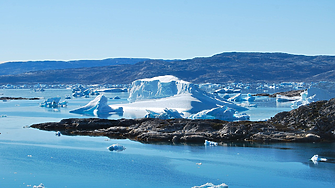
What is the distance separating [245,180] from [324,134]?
5894 mm

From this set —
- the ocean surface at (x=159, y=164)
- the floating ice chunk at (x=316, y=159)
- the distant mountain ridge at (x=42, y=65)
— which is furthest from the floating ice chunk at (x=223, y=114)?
the distant mountain ridge at (x=42, y=65)

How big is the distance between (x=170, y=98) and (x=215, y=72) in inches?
2647

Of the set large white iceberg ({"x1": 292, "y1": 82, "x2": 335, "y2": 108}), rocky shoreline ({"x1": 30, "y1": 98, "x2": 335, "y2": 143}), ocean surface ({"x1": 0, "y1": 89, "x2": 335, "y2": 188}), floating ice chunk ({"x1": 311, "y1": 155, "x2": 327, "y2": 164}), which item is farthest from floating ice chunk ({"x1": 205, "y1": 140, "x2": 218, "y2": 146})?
large white iceberg ({"x1": 292, "y1": 82, "x2": 335, "y2": 108})

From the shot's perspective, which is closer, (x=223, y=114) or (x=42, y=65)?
(x=223, y=114)

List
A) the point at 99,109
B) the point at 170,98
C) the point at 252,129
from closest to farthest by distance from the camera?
1. the point at 252,129
2. the point at 99,109
3. the point at 170,98

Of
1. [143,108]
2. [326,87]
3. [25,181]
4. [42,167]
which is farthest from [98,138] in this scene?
[326,87]

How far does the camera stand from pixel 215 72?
91.9 meters

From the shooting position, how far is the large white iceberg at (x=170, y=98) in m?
23.4

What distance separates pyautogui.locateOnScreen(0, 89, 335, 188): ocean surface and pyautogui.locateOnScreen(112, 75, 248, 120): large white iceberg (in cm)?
762

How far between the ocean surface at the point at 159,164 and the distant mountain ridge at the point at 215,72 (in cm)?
7039

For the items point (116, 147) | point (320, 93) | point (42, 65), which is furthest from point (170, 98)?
point (42, 65)

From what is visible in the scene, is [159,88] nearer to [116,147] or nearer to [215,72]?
[116,147]

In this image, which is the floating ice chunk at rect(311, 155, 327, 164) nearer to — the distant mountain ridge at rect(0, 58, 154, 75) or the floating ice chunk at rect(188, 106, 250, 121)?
the floating ice chunk at rect(188, 106, 250, 121)

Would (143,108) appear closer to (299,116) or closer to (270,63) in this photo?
(299,116)
